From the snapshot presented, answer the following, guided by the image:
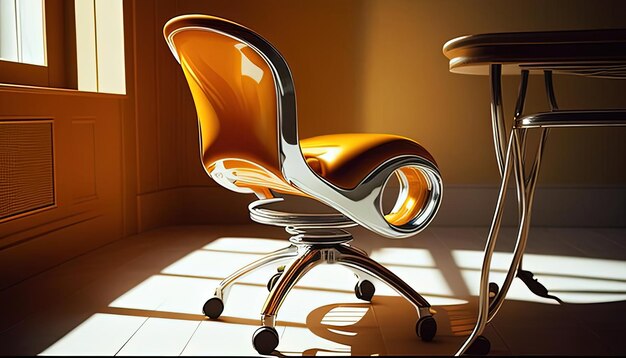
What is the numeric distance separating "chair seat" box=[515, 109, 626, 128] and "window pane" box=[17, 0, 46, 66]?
6.50 feet

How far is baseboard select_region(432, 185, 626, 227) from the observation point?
11.8 ft

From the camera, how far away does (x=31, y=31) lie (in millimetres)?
2678

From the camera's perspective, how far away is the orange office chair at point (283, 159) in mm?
1532

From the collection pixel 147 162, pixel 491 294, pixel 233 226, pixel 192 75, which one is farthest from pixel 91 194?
pixel 491 294

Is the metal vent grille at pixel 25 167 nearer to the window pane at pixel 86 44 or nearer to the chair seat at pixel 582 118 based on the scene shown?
the window pane at pixel 86 44

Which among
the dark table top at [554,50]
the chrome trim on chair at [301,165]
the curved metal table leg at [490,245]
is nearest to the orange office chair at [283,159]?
the chrome trim on chair at [301,165]

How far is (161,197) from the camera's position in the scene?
348cm

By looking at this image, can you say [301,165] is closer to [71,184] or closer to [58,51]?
[71,184]

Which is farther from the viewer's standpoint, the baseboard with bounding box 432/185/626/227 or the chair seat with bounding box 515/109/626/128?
the baseboard with bounding box 432/185/626/227

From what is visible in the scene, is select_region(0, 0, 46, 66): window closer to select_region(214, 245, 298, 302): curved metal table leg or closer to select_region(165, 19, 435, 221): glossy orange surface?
select_region(165, 19, 435, 221): glossy orange surface

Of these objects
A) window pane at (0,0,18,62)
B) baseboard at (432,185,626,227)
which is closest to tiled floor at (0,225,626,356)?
baseboard at (432,185,626,227)

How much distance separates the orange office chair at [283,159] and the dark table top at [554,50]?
0.36 metres

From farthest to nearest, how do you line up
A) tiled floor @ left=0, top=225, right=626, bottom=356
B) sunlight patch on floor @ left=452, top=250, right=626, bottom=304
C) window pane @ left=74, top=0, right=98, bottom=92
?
window pane @ left=74, top=0, right=98, bottom=92, sunlight patch on floor @ left=452, top=250, right=626, bottom=304, tiled floor @ left=0, top=225, right=626, bottom=356

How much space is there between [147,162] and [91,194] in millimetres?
553
